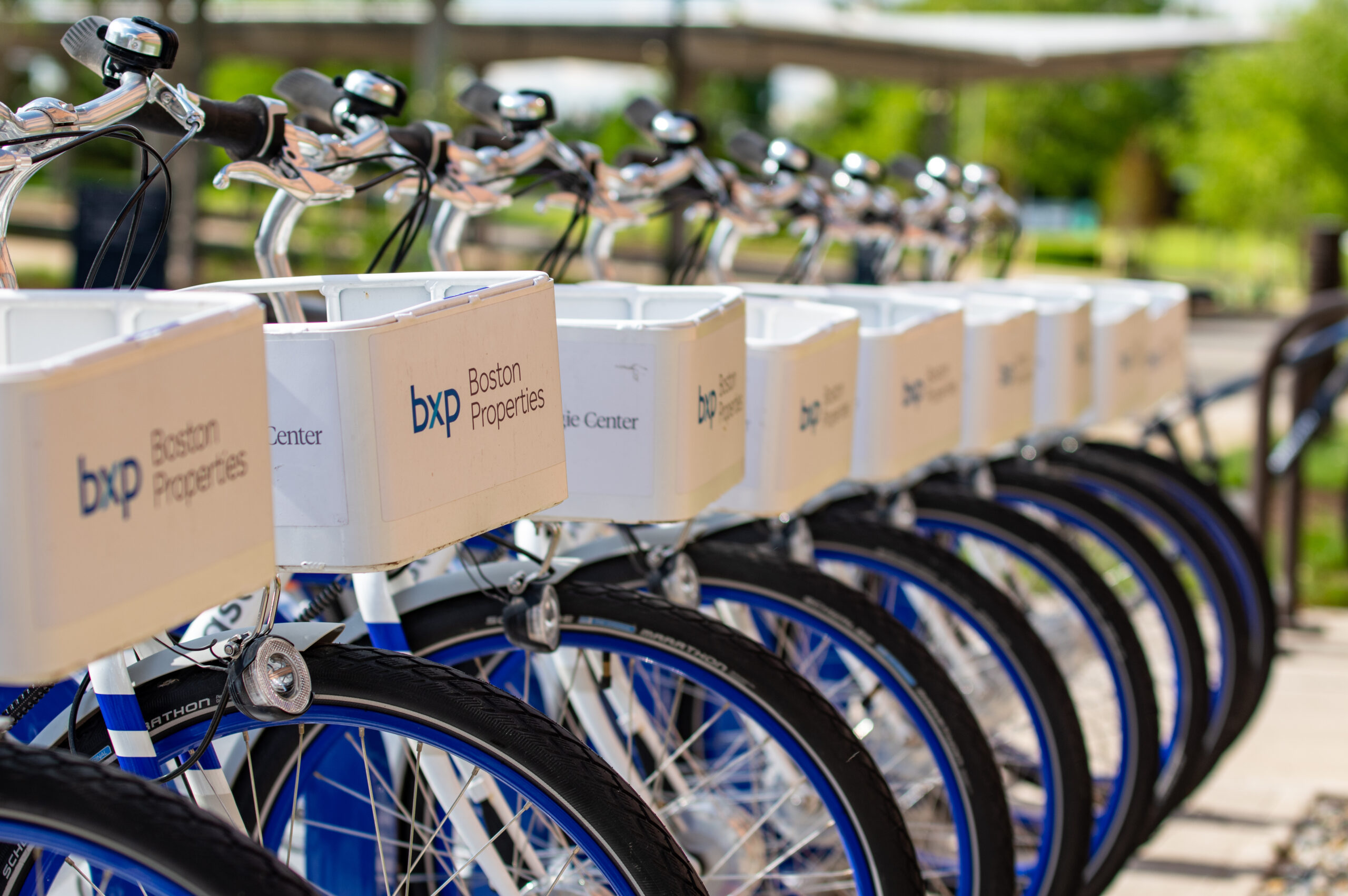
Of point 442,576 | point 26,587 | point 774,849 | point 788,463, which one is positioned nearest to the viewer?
point 26,587

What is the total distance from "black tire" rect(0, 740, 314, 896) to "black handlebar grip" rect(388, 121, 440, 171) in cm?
97

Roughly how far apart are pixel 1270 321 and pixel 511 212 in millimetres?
11907

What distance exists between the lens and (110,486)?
102cm

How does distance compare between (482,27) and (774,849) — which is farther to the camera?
(482,27)

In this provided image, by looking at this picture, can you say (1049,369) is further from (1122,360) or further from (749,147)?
(749,147)

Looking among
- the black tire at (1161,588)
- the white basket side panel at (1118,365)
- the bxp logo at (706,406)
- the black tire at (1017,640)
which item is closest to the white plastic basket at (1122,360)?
the white basket side panel at (1118,365)

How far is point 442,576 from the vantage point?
174 cm

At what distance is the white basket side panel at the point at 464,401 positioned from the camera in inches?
52.2

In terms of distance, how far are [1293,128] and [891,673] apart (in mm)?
19428

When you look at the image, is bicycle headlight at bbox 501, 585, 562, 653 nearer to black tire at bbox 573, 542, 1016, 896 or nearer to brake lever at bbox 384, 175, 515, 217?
black tire at bbox 573, 542, 1016, 896

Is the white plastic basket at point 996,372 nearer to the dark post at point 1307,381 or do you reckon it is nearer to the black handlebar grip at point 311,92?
the black handlebar grip at point 311,92

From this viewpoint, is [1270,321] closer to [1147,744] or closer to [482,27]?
[482,27]

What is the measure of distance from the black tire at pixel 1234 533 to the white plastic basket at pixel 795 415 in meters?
1.56

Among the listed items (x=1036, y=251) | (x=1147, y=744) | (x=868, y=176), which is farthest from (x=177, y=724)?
(x=1036, y=251)
